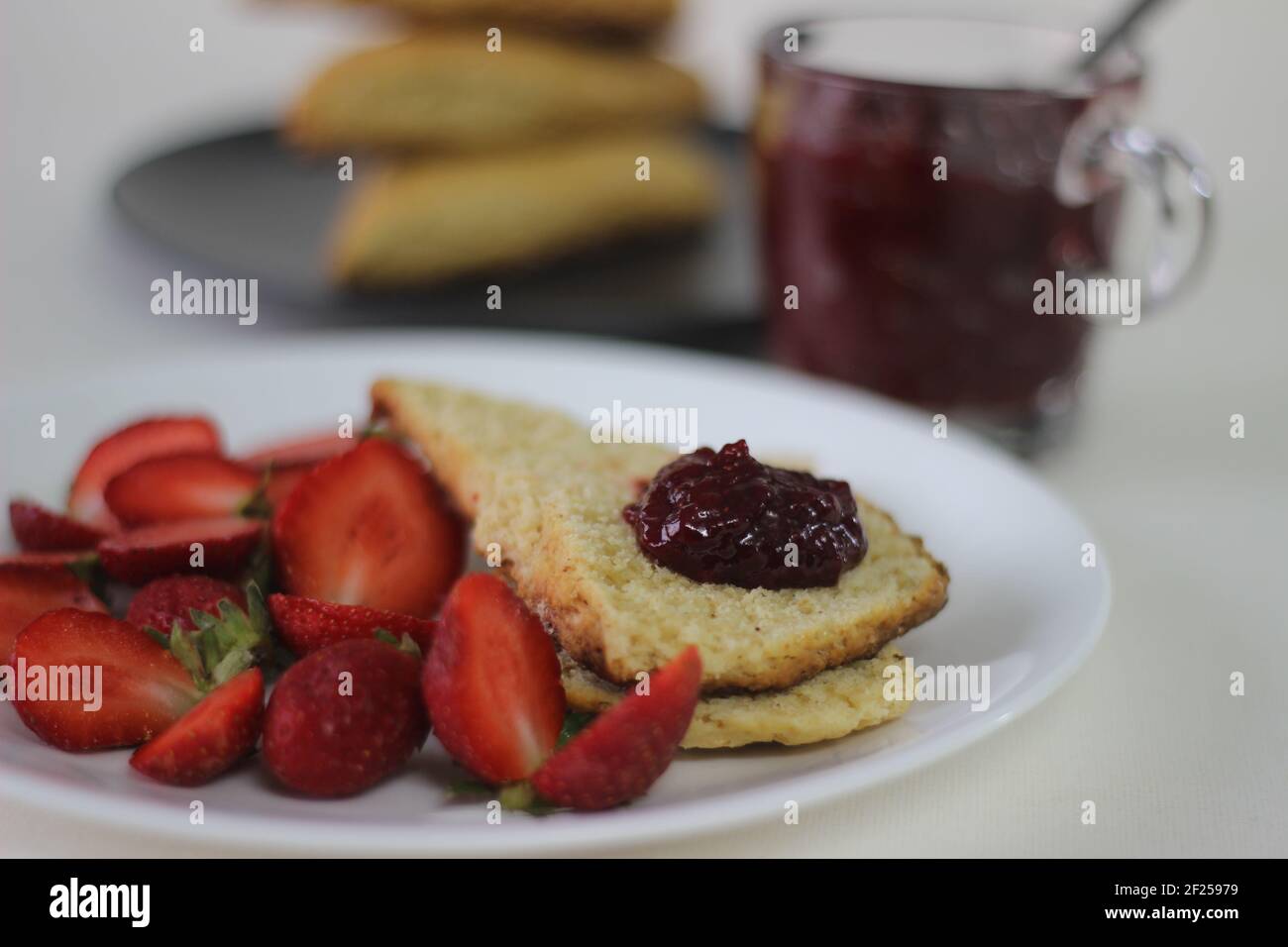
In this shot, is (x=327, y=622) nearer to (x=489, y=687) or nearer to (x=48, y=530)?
(x=489, y=687)

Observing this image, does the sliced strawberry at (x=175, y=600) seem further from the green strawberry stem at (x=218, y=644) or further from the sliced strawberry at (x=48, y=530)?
the sliced strawberry at (x=48, y=530)

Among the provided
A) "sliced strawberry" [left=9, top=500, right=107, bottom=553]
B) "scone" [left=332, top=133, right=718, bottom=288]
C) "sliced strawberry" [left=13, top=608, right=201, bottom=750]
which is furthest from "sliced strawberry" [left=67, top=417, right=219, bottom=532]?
"scone" [left=332, top=133, right=718, bottom=288]

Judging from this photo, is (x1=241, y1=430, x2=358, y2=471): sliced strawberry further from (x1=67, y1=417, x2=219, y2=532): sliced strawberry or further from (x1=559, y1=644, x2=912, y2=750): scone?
(x1=559, y1=644, x2=912, y2=750): scone

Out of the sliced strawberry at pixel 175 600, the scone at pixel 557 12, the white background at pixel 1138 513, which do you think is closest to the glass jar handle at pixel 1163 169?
the white background at pixel 1138 513

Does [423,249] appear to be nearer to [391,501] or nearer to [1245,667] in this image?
[391,501]

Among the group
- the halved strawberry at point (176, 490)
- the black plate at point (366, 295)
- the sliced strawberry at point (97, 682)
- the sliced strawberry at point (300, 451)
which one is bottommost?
the sliced strawberry at point (97, 682)

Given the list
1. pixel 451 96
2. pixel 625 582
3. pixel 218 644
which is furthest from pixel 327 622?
pixel 451 96
